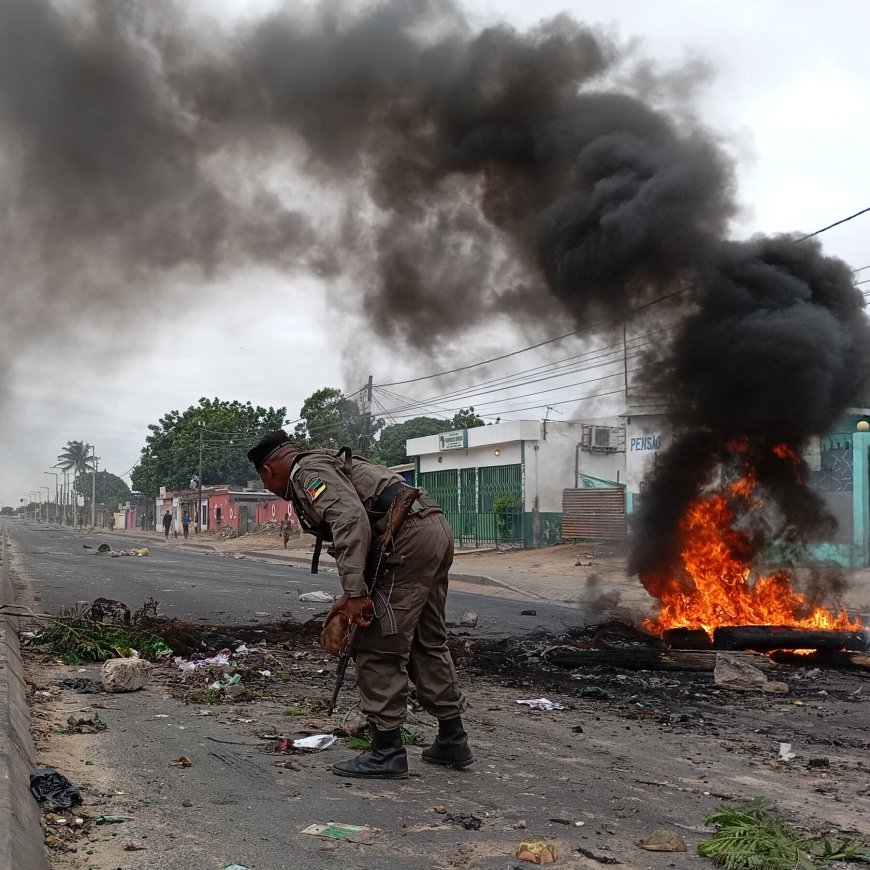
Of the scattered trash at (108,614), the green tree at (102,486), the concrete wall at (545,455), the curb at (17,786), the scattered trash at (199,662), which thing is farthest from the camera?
the green tree at (102,486)

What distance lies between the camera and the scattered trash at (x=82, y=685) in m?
→ 5.37

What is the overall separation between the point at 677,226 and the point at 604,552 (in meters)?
13.8

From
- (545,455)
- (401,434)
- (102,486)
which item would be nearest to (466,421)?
(401,434)

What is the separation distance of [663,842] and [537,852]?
1.49 feet

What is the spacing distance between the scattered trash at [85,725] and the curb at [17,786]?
0.21m

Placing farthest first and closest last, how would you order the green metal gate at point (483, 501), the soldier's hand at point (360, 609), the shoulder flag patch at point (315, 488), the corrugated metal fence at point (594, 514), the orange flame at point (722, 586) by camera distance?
the green metal gate at point (483, 501) < the corrugated metal fence at point (594, 514) < the orange flame at point (722, 586) < the shoulder flag patch at point (315, 488) < the soldier's hand at point (360, 609)

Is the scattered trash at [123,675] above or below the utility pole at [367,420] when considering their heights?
below

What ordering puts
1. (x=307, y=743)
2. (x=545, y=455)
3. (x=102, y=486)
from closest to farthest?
(x=307, y=743) < (x=545, y=455) < (x=102, y=486)

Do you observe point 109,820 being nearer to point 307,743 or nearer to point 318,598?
point 307,743

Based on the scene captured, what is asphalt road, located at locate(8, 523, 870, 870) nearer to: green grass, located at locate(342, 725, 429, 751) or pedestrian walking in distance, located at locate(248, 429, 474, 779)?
green grass, located at locate(342, 725, 429, 751)

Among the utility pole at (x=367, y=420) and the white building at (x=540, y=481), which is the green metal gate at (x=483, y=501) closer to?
the white building at (x=540, y=481)

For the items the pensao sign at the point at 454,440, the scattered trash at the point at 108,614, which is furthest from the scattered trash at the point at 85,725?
the pensao sign at the point at 454,440

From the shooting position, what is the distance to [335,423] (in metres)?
38.4

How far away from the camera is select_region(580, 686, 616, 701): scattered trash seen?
5.74 metres
